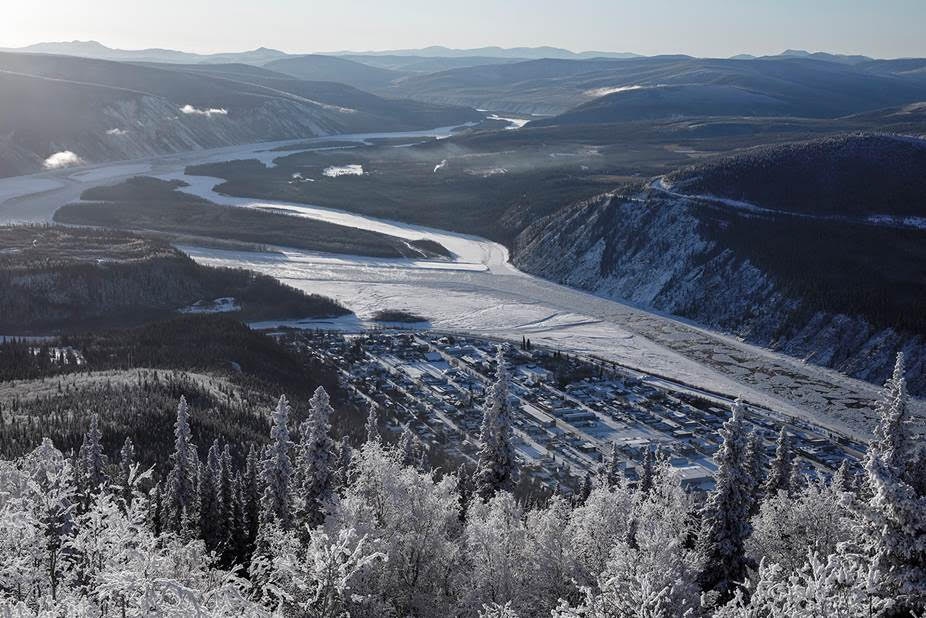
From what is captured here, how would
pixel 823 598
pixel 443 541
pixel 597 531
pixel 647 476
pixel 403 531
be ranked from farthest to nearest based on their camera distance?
pixel 647 476
pixel 597 531
pixel 443 541
pixel 403 531
pixel 823 598

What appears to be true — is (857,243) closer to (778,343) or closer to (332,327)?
(778,343)

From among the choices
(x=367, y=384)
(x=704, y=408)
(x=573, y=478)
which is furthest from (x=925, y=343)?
(x=367, y=384)

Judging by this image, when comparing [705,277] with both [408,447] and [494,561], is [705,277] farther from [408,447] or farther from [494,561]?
[494,561]

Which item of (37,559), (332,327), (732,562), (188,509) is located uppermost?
(37,559)

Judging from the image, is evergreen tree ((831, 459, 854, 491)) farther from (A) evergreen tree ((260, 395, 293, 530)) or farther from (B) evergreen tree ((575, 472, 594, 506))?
(A) evergreen tree ((260, 395, 293, 530))

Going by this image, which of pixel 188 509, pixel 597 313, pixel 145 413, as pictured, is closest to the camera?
pixel 188 509

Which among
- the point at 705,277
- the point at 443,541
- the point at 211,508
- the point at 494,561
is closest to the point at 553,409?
the point at 211,508

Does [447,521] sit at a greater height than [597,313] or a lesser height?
greater

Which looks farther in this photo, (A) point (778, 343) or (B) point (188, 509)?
(A) point (778, 343)
